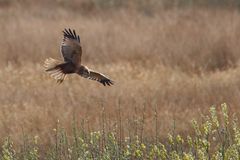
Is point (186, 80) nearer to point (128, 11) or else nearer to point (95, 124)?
point (95, 124)

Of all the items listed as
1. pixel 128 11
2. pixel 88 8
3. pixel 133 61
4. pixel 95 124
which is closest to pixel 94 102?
pixel 95 124

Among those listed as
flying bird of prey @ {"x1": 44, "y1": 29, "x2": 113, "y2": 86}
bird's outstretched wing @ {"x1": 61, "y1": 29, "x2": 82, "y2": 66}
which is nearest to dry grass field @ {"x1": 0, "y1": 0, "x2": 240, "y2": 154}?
flying bird of prey @ {"x1": 44, "y1": 29, "x2": 113, "y2": 86}

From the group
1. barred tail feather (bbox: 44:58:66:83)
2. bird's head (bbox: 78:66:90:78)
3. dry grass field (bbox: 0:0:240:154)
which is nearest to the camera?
barred tail feather (bbox: 44:58:66:83)

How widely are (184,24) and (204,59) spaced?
1.40m

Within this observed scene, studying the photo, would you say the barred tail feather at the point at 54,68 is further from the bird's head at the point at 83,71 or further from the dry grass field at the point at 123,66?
the dry grass field at the point at 123,66

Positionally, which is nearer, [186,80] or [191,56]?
[186,80]

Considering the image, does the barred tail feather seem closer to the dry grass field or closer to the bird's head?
the bird's head

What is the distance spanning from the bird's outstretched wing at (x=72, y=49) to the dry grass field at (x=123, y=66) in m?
0.55

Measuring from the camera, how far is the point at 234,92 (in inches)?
263

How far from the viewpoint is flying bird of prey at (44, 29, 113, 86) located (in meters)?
4.09

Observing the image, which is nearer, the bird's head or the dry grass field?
the bird's head

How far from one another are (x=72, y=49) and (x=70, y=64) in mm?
132

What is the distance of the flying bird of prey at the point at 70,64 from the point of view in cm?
409

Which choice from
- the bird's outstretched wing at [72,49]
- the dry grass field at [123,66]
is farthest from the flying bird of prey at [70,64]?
the dry grass field at [123,66]
